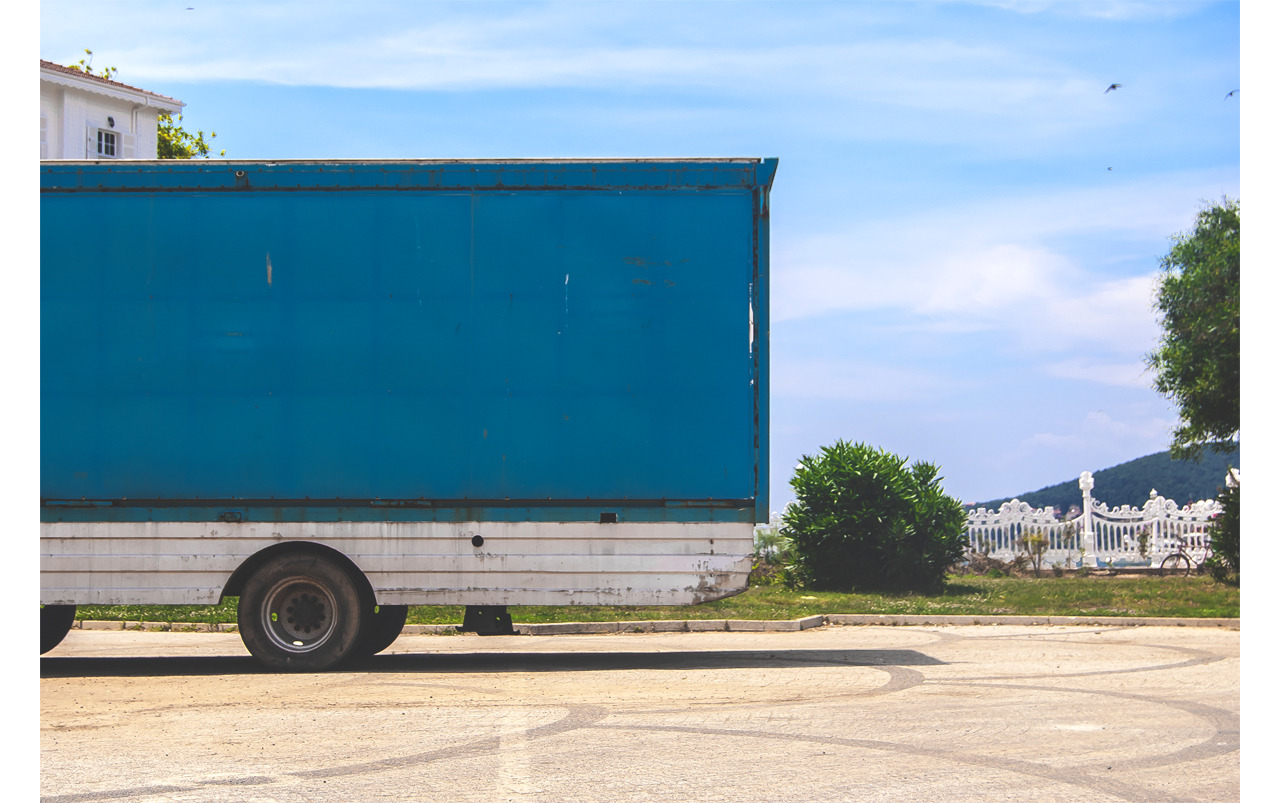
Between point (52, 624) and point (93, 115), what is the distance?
3172cm

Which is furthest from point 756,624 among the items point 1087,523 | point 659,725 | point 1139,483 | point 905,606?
point 1139,483

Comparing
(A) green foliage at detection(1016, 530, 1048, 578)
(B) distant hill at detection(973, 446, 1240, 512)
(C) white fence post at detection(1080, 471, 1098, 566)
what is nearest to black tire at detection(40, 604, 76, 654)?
(A) green foliage at detection(1016, 530, 1048, 578)

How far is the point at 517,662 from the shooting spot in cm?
1112

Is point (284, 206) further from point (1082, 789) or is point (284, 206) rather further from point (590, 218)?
point (1082, 789)

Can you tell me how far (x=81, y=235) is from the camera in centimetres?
1058

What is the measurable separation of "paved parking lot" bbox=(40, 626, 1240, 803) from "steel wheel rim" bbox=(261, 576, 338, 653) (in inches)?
16.4

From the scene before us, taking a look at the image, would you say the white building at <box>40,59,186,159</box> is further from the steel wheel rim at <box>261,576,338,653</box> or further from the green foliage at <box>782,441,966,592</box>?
the steel wheel rim at <box>261,576,338,653</box>

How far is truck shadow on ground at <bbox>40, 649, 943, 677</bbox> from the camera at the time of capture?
10.5 metres

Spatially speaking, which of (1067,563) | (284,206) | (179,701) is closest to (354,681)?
(179,701)

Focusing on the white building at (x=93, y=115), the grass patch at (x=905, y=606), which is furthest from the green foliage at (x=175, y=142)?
the grass patch at (x=905, y=606)

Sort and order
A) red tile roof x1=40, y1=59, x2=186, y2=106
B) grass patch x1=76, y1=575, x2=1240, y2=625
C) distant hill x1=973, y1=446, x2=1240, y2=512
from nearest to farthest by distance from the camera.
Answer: grass patch x1=76, y1=575, x2=1240, y2=625 < red tile roof x1=40, y1=59, x2=186, y2=106 < distant hill x1=973, y1=446, x2=1240, y2=512

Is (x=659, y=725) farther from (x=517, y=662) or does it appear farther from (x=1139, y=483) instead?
(x=1139, y=483)

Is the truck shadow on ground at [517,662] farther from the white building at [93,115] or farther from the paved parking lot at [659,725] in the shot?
the white building at [93,115]

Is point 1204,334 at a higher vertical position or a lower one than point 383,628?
higher
